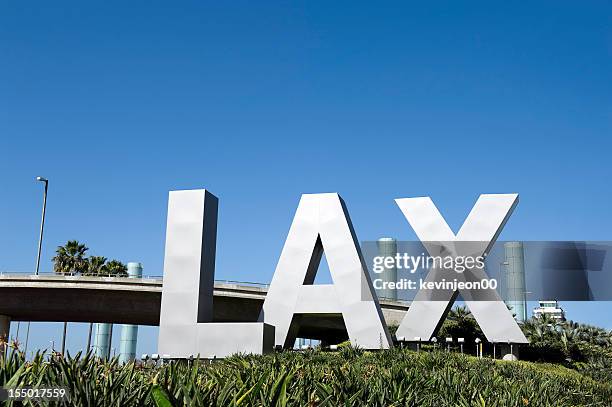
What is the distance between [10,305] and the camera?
46.6 meters

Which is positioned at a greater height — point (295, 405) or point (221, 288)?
point (221, 288)

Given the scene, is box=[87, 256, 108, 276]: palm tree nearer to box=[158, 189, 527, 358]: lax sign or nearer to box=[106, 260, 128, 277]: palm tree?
box=[106, 260, 128, 277]: palm tree

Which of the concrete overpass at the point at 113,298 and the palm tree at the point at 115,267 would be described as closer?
the concrete overpass at the point at 113,298

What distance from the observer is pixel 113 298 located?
45.6m

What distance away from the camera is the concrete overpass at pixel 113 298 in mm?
44438

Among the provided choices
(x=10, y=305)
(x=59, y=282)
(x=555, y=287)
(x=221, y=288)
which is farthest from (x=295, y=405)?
(x=10, y=305)

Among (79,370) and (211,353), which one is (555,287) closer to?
(211,353)

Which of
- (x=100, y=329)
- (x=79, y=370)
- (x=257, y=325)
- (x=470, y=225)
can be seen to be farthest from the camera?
(x=100, y=329)

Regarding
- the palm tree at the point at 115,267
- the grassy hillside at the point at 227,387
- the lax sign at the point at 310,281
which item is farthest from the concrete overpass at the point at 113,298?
the grassy hillside at the point at 227,387

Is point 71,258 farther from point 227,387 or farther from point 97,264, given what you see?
point 227,387

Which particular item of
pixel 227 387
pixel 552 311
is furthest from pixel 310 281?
pixel 552 311

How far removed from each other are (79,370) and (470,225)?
2767cm

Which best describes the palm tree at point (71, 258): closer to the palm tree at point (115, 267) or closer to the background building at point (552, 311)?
the palm tree at point (115, 267)

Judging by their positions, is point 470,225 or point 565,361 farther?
point 565,361
